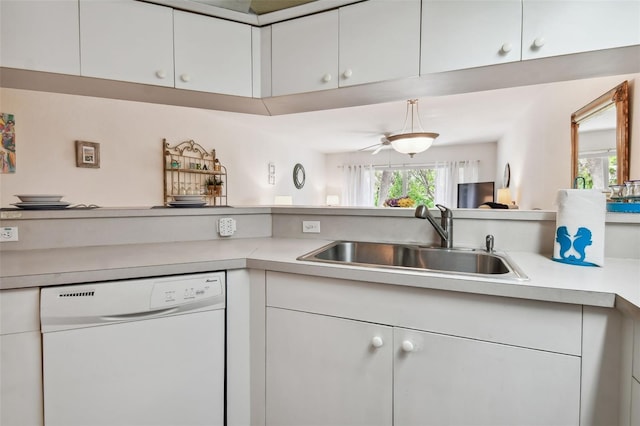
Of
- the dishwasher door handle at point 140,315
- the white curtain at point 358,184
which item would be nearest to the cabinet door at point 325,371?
the dishwasher door handle at point 140,315

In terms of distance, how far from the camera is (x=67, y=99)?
2832 mm

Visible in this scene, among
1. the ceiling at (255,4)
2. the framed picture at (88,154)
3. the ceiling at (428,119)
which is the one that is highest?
the ceiling at (428,119)

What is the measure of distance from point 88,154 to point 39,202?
201 cm

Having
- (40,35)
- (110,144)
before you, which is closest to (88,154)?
(110,144)

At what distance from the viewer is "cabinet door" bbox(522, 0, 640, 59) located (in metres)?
0.91

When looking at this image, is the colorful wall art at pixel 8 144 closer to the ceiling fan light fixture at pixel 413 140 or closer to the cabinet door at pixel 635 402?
the ceiling fan light fixture at pixel 413 140

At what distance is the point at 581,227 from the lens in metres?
1.03

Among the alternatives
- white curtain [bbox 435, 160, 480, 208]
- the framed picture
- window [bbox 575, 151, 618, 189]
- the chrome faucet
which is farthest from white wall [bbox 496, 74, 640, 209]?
the framed picture

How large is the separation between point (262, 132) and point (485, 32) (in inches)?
171

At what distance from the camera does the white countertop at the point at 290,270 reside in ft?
2.49

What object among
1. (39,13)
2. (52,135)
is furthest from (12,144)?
(39,13)

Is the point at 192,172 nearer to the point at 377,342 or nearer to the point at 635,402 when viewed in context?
the point at 377,342

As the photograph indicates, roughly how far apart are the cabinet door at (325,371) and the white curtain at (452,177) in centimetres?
579

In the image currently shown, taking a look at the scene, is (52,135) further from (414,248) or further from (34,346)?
(414,248)
